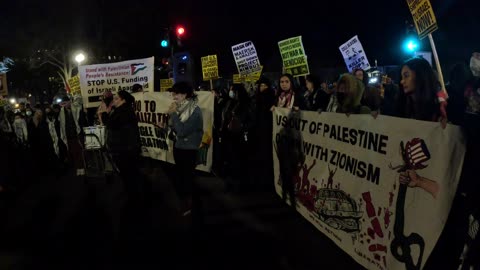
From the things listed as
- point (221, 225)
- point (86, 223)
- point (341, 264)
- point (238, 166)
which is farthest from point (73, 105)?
A: point (341, 264)

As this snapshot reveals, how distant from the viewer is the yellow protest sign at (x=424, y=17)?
6574 mm

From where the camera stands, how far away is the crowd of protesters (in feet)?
14.4

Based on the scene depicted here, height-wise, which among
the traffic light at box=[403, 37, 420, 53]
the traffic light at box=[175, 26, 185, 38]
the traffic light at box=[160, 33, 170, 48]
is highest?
the traffic light at box=[175, 26, 185, 38]

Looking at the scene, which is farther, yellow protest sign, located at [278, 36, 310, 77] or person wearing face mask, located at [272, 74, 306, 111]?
yellow protest sign, located at [278, 36, 310, 77]

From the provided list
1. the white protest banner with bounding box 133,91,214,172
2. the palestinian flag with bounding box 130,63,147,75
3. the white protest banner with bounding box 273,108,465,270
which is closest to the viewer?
the white protest banner with bounding box 273,108,465,270

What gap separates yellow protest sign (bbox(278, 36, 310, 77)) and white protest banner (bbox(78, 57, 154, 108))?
2915 mm

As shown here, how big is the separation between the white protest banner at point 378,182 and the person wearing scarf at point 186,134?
1449 mm

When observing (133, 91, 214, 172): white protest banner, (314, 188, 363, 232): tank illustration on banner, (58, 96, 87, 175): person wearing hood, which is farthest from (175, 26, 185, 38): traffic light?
(314, 188, 363, 232): tank illustration on banner

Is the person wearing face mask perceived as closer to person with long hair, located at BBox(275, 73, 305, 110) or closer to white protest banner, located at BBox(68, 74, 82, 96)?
person with long hair, located at BBox(275, 73, 305, 110)

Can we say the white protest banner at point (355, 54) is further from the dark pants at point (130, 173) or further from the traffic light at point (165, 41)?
the dark pants at point (130, 173)

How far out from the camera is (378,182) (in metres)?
4.33

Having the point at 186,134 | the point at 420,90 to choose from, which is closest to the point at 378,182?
the point at 420,90

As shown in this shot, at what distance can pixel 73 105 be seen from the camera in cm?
1106

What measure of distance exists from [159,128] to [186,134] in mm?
3168
